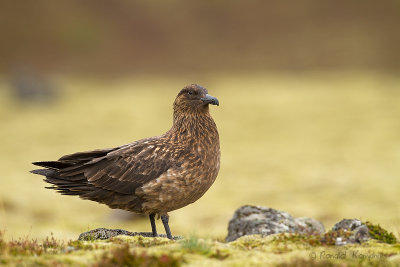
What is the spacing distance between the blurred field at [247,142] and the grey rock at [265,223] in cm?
375

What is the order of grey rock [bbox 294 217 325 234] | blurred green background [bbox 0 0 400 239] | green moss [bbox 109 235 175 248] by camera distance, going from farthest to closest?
blurred green background [bbox 0 0 400 239], grey rock [bbox 294 217 325 234], green moss [bbox 109 235 175 248]

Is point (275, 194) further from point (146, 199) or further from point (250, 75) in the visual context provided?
point (250, 75)

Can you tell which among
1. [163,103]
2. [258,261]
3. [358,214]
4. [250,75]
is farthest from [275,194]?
[250,75]

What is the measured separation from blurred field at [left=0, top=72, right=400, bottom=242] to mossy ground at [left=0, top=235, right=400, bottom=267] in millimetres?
6800

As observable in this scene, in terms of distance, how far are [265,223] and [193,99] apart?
2.93 meters

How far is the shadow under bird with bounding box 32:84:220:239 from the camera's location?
8.80 meters

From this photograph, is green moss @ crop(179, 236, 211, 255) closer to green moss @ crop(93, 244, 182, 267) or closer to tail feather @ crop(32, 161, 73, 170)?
green moss @ crop(93, 244, 182, 267)

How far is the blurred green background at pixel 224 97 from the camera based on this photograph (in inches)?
847

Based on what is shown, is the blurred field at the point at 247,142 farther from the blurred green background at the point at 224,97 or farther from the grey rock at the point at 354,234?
the grey rock at the point at 354,234

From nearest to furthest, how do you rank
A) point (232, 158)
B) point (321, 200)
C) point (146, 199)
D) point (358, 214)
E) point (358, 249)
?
point (358, 249), point (146, 199), point (358, 214), point (321, 200), point (232, 158)

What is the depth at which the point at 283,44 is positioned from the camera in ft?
221

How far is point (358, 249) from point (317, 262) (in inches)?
54.7

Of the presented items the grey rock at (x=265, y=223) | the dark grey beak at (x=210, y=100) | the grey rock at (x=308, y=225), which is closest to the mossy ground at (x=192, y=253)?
the grey rock at (x=265, y=223)

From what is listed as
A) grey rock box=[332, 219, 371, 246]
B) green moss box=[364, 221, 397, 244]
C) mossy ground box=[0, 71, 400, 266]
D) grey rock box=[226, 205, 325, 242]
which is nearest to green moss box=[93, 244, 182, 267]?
mossy ground box=[0, 71, 400, 266]
